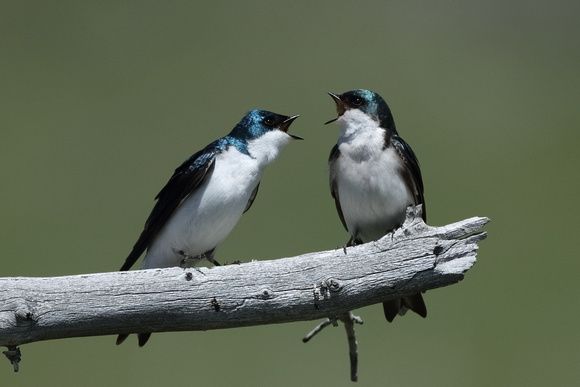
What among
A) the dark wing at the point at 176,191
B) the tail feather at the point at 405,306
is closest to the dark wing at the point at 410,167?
the tail feather at the point at 405,306

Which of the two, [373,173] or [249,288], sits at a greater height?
[373,173]

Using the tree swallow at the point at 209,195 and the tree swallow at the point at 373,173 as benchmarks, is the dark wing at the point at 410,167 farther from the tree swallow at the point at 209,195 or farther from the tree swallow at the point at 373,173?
the tree swallow at the point at 209,195

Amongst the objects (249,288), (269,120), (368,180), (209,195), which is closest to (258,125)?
(269,120)

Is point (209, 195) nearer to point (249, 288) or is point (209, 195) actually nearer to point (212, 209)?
point (212, 209)

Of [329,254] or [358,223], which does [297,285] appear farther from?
[358,223]

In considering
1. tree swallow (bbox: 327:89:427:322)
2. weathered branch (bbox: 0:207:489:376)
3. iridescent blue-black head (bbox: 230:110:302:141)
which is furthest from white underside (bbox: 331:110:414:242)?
weathered branch (bbox: 0:207:489:376)

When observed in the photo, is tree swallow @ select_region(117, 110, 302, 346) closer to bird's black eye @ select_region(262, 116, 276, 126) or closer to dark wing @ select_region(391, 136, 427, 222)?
bird's black eye @ select_region(262, 116, 276, 126)
